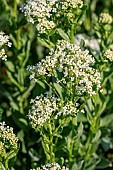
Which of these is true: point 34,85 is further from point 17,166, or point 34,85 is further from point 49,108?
point 49,108

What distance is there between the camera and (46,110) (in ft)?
8.89

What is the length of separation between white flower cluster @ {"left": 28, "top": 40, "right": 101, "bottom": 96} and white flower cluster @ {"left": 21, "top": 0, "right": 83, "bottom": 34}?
23 cm

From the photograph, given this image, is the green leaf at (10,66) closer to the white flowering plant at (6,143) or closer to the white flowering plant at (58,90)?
the white flowering plant at (58,90)

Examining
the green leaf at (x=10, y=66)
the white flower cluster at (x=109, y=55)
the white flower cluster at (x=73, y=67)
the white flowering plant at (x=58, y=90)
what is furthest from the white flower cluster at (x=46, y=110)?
the green leaf at (x=10, y=66)

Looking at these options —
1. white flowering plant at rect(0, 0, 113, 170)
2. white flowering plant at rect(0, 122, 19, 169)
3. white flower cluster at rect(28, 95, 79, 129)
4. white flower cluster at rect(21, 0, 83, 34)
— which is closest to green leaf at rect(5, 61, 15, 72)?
white flowering plant at rect(0, 0, 113, 170)

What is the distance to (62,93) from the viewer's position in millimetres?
3123

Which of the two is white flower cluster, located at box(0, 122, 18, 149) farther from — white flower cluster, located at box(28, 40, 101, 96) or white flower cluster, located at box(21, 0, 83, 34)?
white flower cluster, located at box(21, 0, 83, 34)

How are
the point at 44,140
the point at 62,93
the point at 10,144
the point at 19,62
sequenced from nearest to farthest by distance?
the point at 10,144, the point at 44,140, the point at 62,93, the point at 19,62

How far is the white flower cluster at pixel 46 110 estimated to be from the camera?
269cm

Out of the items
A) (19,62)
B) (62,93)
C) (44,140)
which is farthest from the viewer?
(19,62)

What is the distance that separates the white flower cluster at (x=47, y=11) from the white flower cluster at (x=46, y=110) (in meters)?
0.50

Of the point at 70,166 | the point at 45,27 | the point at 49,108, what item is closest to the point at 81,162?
the point at 70,166

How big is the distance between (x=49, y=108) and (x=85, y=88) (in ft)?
0.79

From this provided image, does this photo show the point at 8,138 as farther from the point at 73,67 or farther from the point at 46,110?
the point at 73,67
